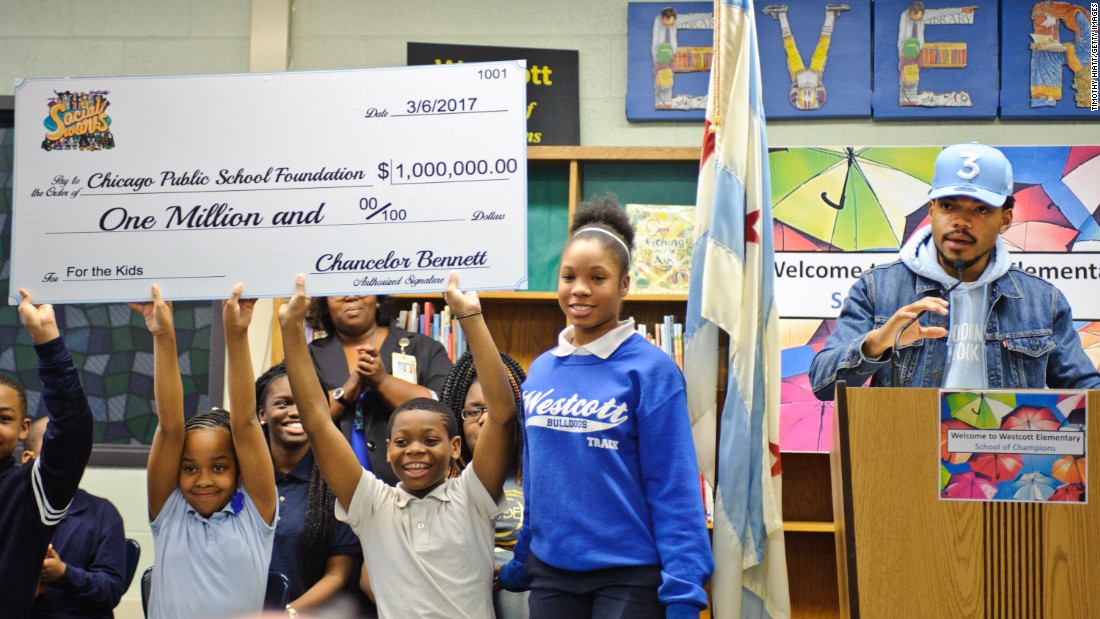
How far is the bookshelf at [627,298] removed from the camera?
13.7ft

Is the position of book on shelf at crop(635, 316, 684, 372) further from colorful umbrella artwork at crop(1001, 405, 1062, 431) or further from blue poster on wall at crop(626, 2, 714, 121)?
colorful umbrella artwork at crop(1001, 405, 1062, 431)

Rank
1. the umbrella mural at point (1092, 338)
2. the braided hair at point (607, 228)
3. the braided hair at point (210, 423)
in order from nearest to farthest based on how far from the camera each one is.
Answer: the braided hair at point (607, 228) → the braided hair at point (210, 423) → the umbrella mural at point (1092, 338)

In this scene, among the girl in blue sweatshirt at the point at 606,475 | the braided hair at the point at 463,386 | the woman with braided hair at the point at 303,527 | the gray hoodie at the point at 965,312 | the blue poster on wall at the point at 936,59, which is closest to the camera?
the girl in blue sweatshirt at the point at 606,475

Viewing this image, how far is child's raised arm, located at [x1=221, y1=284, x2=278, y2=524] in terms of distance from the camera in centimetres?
252

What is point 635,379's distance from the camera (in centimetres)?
240

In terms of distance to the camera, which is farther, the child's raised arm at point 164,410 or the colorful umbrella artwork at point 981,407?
the child's raised arm at point 164,410

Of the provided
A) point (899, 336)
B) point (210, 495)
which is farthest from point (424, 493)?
point (899, 336)

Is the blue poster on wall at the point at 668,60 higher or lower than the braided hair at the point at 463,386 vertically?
higher

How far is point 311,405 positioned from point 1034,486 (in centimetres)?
158

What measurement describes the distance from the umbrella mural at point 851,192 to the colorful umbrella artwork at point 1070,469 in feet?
7.62

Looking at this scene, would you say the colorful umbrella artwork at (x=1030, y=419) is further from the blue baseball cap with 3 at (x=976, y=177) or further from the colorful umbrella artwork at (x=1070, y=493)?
the blue baseball cap with 3 at (x=976, y=177)

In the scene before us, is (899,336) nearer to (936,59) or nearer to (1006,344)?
(1006,344)

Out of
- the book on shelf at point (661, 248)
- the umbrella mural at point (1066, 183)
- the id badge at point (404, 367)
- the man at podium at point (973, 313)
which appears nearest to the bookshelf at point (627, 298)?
the book on shelf at point (661, 248)

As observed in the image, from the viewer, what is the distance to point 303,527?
286cm
